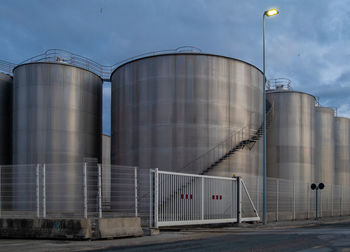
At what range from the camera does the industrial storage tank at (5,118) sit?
32125mm

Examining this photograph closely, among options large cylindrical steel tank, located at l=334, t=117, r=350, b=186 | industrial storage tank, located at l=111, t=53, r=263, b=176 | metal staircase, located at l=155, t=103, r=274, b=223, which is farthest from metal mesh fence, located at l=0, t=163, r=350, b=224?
large cylindrical steel tank, located at l=334, t=117, r=350, b=186

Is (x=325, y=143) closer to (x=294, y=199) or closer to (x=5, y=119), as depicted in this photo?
(x=294, y=199)

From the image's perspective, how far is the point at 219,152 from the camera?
2672cm

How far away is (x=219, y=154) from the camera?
26734 mm

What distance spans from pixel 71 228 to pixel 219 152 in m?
13.5

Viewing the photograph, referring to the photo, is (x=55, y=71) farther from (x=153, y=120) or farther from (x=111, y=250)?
(x=111, y=250)

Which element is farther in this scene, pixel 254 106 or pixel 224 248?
pixel 254 106

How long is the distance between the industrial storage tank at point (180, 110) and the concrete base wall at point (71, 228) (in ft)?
34.4

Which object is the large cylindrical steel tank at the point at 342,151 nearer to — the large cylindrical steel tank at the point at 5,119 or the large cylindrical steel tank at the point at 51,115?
the large cylindrical steel tank at the point at 51,115

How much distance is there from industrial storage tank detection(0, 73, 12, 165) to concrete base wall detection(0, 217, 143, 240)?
17.0 m

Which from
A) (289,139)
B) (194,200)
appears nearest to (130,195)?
(194,200)

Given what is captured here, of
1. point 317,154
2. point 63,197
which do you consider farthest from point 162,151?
point 317,154

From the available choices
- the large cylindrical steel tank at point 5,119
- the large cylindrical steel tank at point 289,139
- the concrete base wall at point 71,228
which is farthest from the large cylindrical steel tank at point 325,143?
the concrete base wall at point 71,228

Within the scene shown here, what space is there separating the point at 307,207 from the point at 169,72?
16526 millimetres
